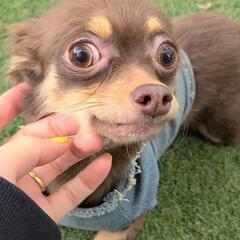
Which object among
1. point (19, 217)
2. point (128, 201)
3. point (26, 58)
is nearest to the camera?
point (19, 217)

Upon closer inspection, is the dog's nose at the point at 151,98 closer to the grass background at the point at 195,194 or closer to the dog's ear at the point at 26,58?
the dog's ear at the point at 26,58

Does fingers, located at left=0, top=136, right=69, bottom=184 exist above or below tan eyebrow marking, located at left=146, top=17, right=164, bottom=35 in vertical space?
below

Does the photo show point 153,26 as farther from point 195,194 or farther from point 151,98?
point 195,194

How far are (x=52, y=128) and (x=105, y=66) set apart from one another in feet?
0.63

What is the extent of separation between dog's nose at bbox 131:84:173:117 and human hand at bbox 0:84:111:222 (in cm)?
14

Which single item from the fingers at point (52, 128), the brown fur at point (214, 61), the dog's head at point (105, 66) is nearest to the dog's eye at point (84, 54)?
the dog's head at point (105, 66)

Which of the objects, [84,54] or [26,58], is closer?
[84,54]

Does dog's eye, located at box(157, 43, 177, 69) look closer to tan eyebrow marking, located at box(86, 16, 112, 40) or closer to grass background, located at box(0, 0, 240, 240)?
tan eyebrow marking, located at box(86, 16, 112, 40)

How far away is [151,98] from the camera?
112cm

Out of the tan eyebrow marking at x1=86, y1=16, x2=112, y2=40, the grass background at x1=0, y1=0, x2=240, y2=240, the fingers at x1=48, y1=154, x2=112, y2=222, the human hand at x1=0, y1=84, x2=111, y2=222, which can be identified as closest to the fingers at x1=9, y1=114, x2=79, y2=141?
the human hand at x1=0, y1=84, x2=111, y2=222

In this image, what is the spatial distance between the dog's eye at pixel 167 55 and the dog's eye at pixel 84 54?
0.55 feet

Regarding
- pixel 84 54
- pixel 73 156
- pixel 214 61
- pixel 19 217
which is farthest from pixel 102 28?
pixel 214 61

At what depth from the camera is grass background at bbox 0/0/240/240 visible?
1.97 meters

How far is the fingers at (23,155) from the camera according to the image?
1101 millimetres
